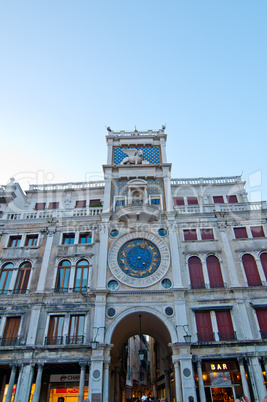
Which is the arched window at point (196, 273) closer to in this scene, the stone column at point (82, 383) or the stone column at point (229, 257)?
the stone column at point (229, 257)

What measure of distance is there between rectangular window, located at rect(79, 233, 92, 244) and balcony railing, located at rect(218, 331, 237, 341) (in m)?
13.3

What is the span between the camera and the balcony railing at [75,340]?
21688mm

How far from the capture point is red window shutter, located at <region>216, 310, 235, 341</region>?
70.7 ft

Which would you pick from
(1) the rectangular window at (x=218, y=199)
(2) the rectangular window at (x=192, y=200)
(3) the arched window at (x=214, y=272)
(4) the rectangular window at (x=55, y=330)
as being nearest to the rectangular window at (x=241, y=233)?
(3) the arched window at (x=214, y=272)

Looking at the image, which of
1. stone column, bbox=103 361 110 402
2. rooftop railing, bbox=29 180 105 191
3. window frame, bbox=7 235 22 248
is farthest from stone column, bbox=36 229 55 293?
rooftop railing, bbox=29 180 105 191

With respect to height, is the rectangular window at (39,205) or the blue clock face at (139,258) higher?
the rectangular window at (39,205)

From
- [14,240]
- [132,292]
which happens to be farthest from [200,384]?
[14,240]

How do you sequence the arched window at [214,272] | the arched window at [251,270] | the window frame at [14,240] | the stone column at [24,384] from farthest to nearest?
the window frame at [14,240], the arched window at [214,272], the arched window at [251,270], the stone column at [24,384]

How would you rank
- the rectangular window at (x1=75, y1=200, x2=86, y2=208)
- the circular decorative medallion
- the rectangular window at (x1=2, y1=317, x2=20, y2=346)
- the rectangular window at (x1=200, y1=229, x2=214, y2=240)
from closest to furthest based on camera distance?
the rectangular window at (x1=2, y1=317, x2=20, y2=346) < the circular decorative medallion < the rectangular window at (x1=200, y1=229, x2=214, y2=240) < the rectangular window at (x1=75, y1=200, x2=86, y2=208)

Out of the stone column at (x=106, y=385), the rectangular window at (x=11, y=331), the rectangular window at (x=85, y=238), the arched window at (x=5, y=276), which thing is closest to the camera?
the stone column at (x=106, y=385)

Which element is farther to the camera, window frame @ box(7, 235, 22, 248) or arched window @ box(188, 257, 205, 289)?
window frame @ box(7, 235, 22, 248)

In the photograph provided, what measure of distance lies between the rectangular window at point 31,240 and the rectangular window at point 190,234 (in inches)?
552

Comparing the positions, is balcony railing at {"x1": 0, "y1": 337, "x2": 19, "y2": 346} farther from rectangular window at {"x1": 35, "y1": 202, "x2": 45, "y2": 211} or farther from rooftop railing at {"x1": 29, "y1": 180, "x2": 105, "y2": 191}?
rooftop railing at {"x1": 29, "y1": 180, "x2": 105, "y2": 191}

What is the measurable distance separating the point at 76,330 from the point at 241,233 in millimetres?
16426
